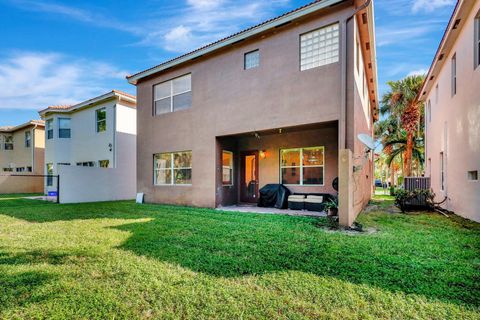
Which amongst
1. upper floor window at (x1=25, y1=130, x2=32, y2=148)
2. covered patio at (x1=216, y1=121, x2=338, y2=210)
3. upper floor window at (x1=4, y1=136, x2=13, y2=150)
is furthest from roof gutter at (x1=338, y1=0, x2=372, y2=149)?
upper floor window at (x1=4, y1=136, x2=13, y2=150)

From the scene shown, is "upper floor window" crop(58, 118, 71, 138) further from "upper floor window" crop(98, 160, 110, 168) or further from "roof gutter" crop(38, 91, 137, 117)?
"upper floor window" crop(98, 160, 110, 168)

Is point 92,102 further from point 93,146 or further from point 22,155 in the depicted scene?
point 22,155

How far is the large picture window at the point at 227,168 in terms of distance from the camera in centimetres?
1057

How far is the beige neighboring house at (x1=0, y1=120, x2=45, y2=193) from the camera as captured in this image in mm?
20531

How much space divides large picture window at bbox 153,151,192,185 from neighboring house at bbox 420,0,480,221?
369 inches

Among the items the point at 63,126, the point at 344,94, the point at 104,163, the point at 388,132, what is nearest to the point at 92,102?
the point at 104,163

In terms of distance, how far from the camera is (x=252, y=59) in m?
9.27

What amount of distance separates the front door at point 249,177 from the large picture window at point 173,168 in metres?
2.38

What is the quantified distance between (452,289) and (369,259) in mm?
1097

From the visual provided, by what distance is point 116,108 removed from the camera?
14570 millimetres

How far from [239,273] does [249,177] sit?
8.03 meters

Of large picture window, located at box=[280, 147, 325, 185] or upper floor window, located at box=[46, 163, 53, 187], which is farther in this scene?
upper floor window, located at box=[46, 163, 53, 187]

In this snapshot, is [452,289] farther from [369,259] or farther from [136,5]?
[136,5]

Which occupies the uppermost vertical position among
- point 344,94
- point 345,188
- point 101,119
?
point 101,119
